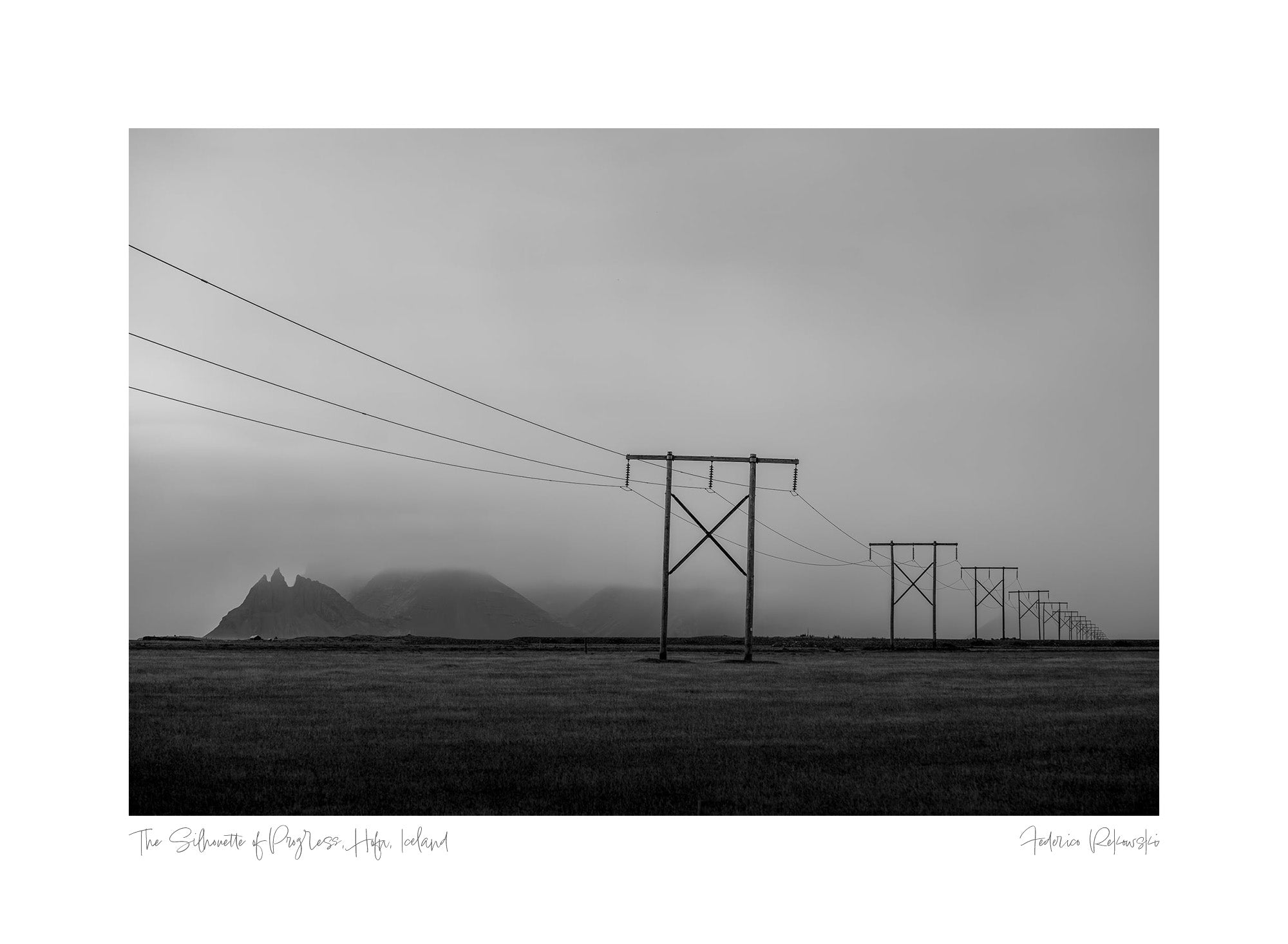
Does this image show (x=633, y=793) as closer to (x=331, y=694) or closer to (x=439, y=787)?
(x=439, y=787)

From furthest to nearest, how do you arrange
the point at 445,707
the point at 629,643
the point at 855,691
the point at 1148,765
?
the point at 629,643
the point at 855,691
the point at 445,707
the point at 1148,765

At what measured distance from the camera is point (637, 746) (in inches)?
777

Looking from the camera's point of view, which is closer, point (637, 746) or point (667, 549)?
point (637, 746)

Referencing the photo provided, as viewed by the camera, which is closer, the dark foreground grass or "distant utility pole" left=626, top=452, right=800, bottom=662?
the dark foreground grass

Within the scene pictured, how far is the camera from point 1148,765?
17.6 m

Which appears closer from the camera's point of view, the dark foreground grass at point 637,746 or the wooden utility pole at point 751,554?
the dark foreground grass at point 637,746

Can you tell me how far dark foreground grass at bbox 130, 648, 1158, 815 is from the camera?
14570mm

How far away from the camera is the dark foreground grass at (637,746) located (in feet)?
47.8

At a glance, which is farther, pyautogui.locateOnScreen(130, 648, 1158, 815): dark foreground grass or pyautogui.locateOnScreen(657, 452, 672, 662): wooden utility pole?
pyautogui.locateOnScreen(657, 452, 672, 662): wooden utility pole

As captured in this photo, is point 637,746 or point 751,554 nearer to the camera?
point 637,746

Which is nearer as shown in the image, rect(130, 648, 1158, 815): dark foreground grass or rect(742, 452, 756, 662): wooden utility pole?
rect(130, 648, 1158, 815): dark foreground grass

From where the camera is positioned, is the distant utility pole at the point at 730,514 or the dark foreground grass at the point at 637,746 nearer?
the dark foreground grass at the point at 637,746

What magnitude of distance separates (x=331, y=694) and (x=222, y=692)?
3.81 metres

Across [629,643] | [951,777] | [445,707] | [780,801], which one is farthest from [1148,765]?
[629,643]
